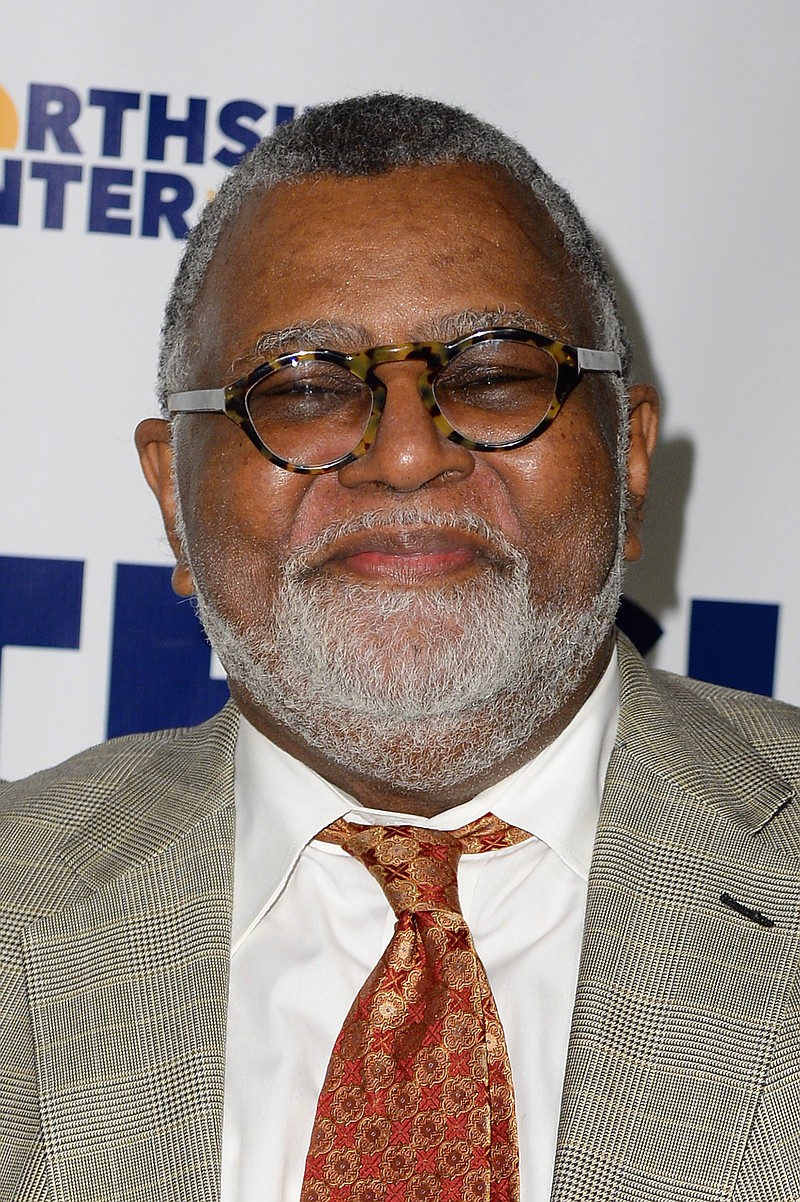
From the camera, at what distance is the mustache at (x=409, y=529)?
1.65 metres

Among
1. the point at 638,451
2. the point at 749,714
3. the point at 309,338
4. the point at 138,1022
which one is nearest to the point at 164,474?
the point at 309,338

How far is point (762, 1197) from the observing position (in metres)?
Result: 1.47

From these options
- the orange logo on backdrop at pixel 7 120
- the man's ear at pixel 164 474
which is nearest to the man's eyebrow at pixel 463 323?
the man's ear at pixel 164 474

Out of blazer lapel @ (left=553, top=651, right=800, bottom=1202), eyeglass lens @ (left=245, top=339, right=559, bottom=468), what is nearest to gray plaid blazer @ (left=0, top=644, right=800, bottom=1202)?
blazer lapel @ (left=553, top=651, right=800, bottom=1202)

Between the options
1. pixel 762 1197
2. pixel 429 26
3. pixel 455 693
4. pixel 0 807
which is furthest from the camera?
pixel 429 26

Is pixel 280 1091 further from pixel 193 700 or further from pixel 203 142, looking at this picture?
pixel 203 142

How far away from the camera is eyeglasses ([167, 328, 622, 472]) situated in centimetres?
167

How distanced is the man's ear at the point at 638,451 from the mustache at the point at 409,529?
0.35 m

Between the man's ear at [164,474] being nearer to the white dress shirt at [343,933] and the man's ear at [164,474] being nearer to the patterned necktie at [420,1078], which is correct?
the white dress shirt at [343,933]

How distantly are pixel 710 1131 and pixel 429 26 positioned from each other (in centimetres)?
187

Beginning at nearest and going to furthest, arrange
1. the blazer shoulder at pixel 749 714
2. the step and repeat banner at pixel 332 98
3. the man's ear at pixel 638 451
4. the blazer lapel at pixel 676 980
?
the blazer lapel at pixel 676 980 < the blazer shoulder at pixel 749 714 < the man's ear at pixel 638 451 < the step and repeat banner at pixel 332 98

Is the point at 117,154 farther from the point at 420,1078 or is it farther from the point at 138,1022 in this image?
the point at 420,1078

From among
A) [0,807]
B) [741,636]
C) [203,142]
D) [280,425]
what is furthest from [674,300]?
[0,807]

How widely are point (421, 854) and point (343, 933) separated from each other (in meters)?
0.17
